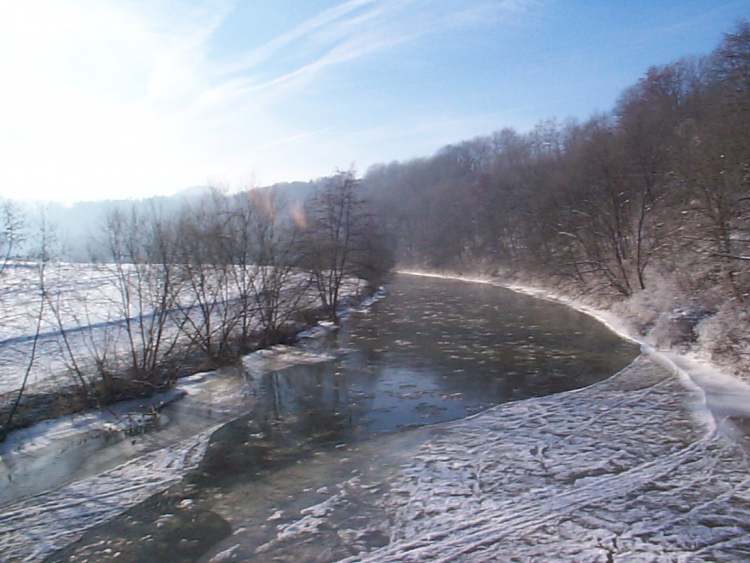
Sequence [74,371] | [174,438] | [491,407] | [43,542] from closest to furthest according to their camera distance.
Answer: [43,542] → [174,438] → [491,407] → [74,371]

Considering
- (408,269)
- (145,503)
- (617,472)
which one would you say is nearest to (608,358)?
(617,472)

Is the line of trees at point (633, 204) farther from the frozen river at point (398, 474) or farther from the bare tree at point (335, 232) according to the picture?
the bare tree at point (335, 232)

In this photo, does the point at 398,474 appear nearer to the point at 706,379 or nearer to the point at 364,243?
the point at 706,379

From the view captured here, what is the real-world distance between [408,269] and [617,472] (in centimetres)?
Result: 6883

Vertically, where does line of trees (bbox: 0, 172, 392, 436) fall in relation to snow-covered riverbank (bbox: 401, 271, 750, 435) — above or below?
above

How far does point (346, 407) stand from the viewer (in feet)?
43.2

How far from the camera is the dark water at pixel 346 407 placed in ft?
24.6

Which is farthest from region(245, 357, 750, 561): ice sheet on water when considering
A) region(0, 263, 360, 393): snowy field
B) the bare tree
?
the bare tree

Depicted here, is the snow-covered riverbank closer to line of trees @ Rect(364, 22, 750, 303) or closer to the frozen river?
the frozen river

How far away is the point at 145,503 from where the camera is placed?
835 centimetres

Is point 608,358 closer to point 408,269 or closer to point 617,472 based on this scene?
point 617,472

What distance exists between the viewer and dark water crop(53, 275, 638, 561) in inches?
295

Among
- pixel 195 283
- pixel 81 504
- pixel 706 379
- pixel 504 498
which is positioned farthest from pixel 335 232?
pixel 504 498

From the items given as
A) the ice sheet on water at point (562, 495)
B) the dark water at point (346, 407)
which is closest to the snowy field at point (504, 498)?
the ice sheet on water at point (562, 495)
